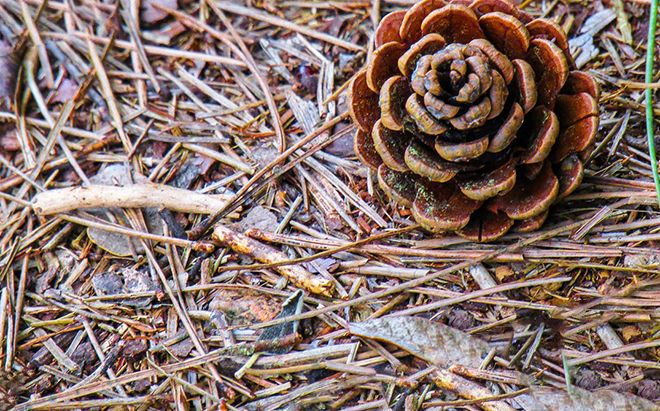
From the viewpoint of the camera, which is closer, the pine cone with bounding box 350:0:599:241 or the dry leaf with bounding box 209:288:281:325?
the pine cone with bounding box 350:0:599:241

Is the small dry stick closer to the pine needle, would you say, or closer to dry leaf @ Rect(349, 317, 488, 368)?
dry leaf @ Rect(349, 317, 488, 368)

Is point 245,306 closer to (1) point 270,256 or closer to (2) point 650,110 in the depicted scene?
(1) point 270,256

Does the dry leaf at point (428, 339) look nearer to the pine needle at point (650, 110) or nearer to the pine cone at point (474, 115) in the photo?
the pine cone at point (474, 115)

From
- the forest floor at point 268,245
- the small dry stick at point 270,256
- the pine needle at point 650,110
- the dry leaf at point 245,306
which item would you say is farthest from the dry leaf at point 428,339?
the pine needle at point 650,110

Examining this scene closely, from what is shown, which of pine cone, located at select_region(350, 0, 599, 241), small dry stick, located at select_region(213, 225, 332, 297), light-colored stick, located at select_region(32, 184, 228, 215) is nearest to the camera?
pine cone, located at select_region(350, 0, 599, 241)

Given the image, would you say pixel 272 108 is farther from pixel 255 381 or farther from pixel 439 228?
pixel 255 381

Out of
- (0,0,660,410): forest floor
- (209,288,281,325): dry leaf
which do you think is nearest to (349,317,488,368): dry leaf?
(0,0,660,410): forest floor

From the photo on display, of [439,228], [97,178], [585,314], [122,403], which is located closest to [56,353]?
[122,403]
